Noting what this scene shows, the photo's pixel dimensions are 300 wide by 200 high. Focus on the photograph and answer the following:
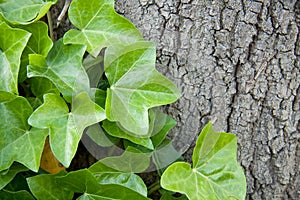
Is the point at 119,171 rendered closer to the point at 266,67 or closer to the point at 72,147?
the point at 72,147

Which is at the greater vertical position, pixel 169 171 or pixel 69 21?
pixel 69 21

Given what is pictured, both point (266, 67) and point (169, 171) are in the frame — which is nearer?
point (169, 171)

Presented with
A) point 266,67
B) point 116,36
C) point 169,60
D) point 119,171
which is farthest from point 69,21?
point 266,67

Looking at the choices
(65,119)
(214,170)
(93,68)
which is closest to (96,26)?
(93,68)

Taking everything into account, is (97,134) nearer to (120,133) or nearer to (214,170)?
(120,133)

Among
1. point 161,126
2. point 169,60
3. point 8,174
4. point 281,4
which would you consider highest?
point 281,4

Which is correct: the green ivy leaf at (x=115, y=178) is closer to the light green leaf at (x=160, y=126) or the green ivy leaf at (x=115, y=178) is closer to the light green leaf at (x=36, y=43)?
the light green leaf at (x=160, y=126)
